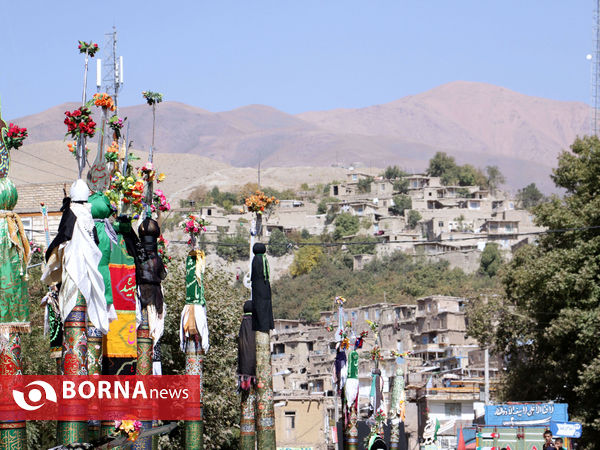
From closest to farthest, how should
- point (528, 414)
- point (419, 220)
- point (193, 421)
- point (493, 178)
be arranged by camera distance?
point (193, 421)
point (528, 414)
point (419, 220)
point (493, 178)

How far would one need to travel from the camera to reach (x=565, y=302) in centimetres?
3922

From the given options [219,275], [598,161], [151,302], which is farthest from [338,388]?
[598,161]

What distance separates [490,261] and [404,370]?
5674cm

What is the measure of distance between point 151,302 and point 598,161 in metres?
28.5

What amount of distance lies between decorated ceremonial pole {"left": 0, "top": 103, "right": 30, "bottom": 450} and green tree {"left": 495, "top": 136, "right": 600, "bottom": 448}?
1050 inches

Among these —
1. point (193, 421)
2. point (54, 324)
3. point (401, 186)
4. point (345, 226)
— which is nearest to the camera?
point (54, 324)

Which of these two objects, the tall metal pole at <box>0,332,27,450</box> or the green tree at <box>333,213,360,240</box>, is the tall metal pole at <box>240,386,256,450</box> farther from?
the green tree at <box>333,213,360,240</box>

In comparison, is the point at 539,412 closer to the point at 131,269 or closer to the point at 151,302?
the point at 151,302

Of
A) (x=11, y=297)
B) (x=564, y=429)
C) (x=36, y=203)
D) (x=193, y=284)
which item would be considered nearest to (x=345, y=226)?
(x=36, y=203)

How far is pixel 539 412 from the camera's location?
95.8 ft

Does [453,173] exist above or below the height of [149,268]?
above

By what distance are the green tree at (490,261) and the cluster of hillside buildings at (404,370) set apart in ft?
84.2

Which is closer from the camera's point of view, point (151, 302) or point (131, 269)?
point (131, 269)

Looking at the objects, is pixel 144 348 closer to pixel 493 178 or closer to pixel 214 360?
pixel 214 360
